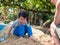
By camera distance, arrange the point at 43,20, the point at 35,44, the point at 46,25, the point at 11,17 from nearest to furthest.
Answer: the point at 35,44
the point at 46,25
the point at 43,20
the point at 11,17

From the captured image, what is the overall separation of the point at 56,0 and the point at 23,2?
2.69 m

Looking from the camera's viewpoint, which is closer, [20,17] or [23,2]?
[20,17]

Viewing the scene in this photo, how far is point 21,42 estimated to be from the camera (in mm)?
4969

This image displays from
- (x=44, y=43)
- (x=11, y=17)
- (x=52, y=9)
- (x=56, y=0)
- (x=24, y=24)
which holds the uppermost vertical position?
(x=56, y=0)

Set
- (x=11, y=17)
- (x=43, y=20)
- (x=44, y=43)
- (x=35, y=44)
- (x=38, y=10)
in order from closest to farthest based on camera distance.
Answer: (x=35, y=44)
(x=44, y=43)
(x=38, y=10)
(x=43, y=20)
(x=11, y=17)

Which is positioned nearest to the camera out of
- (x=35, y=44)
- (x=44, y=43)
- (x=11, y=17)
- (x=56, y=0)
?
(x=56, y=0)

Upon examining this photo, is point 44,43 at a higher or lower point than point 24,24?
lower

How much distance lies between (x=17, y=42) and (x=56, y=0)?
235cm

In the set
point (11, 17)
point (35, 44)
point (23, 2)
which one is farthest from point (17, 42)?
point (11, 17)

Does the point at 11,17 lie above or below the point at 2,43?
below

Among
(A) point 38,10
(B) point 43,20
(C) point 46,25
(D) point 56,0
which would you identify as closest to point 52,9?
(A) point 38,10

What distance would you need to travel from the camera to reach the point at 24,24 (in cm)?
523

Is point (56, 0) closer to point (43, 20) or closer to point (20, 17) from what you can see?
point (20, 17)

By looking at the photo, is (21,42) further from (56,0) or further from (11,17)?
(11,17)
